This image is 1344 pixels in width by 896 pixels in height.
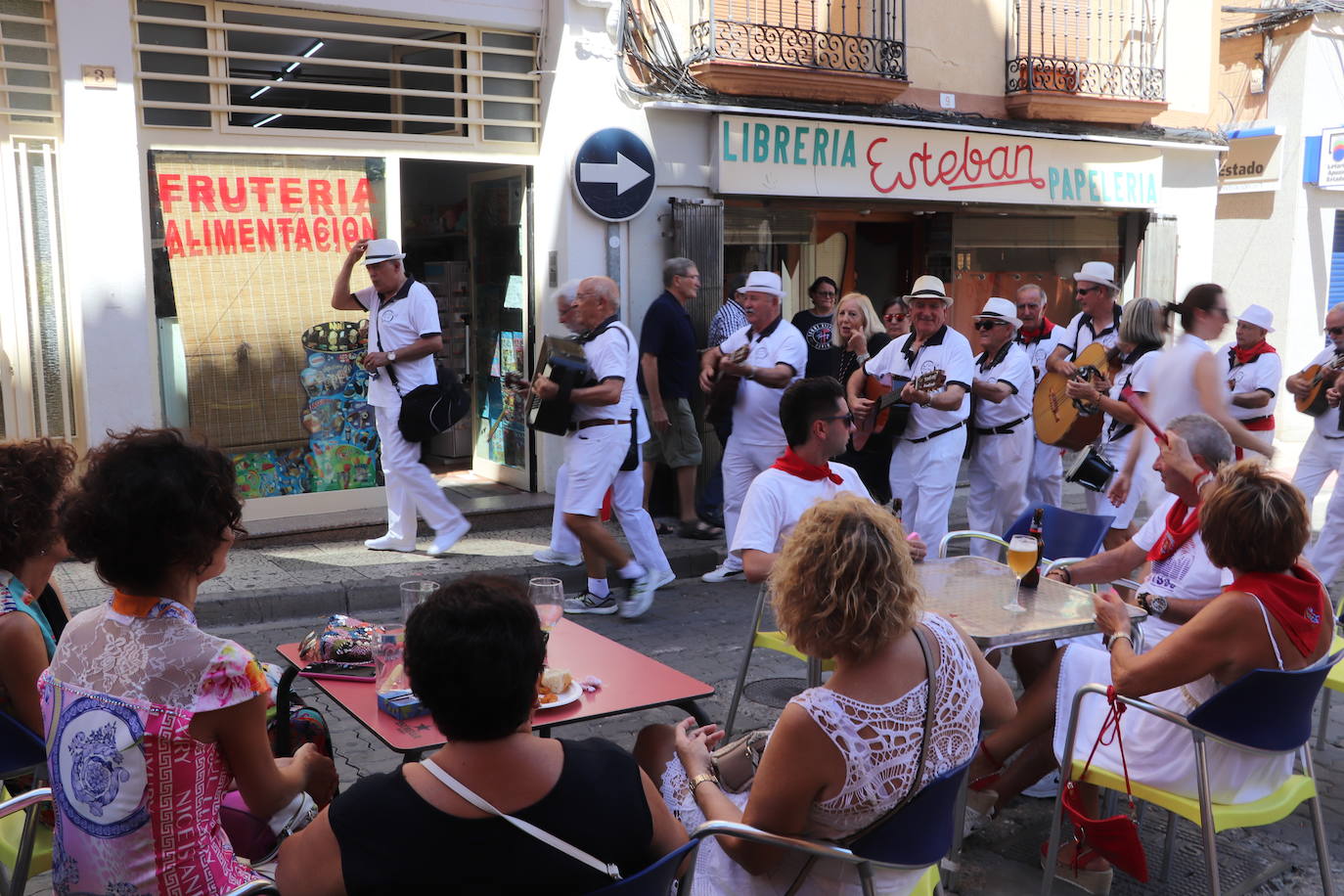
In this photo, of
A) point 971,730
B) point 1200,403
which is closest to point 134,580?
point 971,730

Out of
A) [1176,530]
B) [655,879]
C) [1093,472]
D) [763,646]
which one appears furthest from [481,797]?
[1093,472]

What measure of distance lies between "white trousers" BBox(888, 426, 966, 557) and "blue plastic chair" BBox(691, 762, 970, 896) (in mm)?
4357

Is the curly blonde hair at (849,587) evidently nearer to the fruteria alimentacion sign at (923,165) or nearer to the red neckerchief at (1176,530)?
the red neckerchief at (1176,530)

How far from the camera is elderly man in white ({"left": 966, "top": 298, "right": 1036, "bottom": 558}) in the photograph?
24.7 feet

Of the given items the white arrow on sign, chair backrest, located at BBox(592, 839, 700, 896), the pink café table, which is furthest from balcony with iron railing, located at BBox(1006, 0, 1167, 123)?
chair backrest, located at BBox(592, 839, 700, 896)

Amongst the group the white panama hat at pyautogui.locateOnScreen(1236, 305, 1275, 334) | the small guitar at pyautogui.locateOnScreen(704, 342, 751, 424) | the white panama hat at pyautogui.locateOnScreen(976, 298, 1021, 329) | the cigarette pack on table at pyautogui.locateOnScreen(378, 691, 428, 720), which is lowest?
the cigarette pack on table at pyautogui.locateOnScreen(378, 691, 428, 720)

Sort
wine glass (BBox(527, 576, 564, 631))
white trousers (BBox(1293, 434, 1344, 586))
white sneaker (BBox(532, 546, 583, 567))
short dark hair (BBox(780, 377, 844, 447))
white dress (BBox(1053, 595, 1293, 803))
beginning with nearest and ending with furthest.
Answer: white dress (BBox(1053, 595, 1293, 803)) < wine glass (BBox(527, 576, 564, 631)) < short dark hair (BBox(780, 377, 844, 447)) < white trousers (BBox(1293, 434, 1344, 586)) < white sneaker (BBox(532, 546, 583, 567))

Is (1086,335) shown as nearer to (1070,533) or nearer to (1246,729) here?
(1070,533)

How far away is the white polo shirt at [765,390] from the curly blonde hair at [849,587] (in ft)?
16.7

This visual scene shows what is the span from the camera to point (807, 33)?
411 inches

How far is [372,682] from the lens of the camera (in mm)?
3469

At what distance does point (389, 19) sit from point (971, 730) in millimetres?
7361

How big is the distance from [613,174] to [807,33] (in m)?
2.34

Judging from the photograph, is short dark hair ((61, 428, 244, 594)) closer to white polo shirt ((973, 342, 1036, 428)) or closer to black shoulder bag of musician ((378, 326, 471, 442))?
black shoulder bag of musician ((378, 326, 471, 442))
